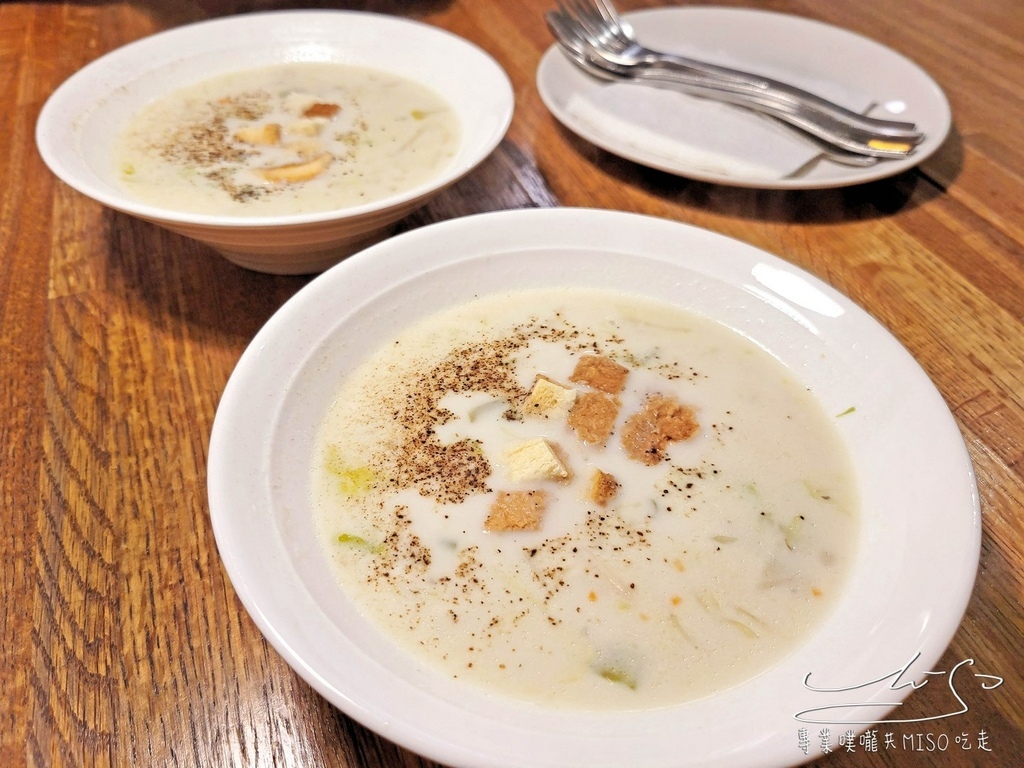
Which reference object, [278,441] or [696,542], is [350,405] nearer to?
[278,441]

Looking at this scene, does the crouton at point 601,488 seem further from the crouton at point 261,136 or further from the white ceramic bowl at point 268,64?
the crouton at point 261,136

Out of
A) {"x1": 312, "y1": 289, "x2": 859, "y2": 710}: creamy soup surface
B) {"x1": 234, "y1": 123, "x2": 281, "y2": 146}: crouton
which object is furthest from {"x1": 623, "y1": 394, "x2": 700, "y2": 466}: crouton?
{"x1": 234, "y1": 123, "x2": 281, "y2": 146}: crouton

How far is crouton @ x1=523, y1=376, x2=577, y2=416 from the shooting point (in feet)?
3.86

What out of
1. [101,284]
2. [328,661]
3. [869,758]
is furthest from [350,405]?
[869,758]

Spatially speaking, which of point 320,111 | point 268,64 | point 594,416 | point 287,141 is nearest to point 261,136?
point 287,141

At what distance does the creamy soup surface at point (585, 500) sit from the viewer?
2.99 feet

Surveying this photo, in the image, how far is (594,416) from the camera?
1171mm

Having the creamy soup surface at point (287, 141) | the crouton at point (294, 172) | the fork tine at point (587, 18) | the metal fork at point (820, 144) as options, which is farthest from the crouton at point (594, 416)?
the fork tine at point (587, 18)

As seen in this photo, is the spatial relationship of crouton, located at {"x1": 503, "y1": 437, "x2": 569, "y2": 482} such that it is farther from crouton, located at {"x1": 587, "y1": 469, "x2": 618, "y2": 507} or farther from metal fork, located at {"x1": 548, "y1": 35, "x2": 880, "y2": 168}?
metal fork, located at {"x1": 548, "y1": 35, "x2": 880, "y2": 168}

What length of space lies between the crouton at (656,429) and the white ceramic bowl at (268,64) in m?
0.57

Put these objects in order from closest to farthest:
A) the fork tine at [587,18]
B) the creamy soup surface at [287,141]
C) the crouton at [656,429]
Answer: the crouton at [656,429] → the creamy soup surface at [287,141] → the fork tine at [587,18]

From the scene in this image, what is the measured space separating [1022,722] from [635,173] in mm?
1368

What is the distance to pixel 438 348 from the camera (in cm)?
129

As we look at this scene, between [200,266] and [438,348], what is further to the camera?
[200,266]
